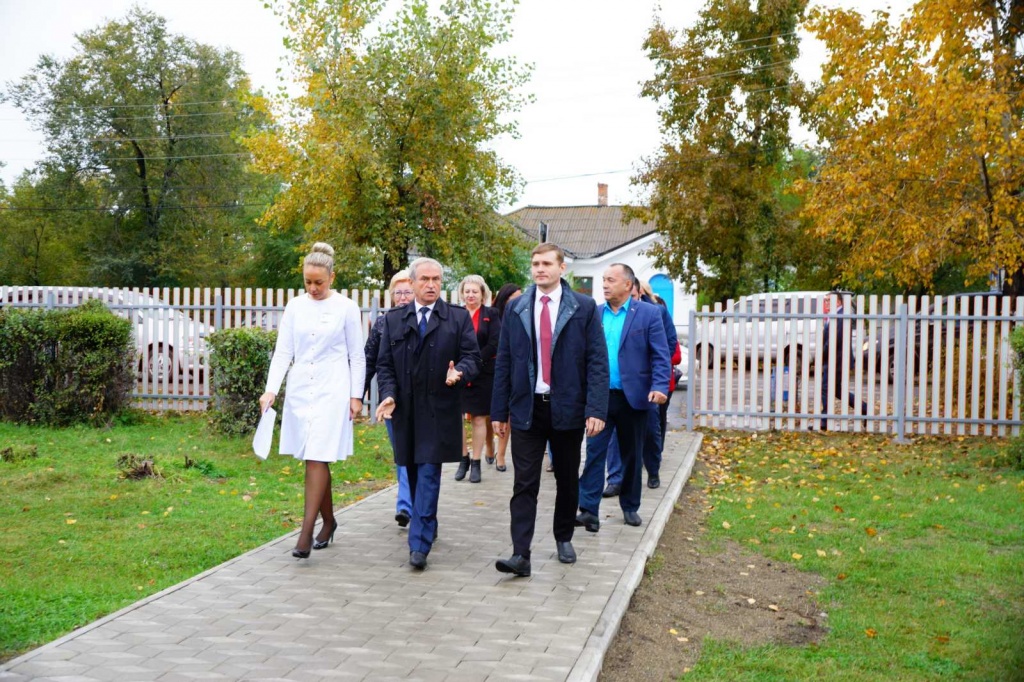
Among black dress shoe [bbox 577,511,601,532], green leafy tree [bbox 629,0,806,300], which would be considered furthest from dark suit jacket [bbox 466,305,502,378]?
green leafy tree [bbox 629,0,806,300]

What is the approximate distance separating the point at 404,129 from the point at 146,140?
85.0 ft

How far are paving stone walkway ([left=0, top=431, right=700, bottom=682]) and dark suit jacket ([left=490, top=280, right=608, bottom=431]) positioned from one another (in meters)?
1.01

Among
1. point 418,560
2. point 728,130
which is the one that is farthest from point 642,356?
Answer: point 728,130

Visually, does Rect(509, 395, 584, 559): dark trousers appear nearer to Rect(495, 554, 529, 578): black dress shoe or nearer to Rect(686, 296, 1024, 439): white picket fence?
Rect(495, 554, 529, 578): black dress shoe

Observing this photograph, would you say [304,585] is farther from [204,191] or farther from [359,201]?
[204,191]

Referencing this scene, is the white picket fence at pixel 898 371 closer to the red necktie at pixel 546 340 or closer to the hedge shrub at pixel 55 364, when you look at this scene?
the red necktie at pixel 546 340

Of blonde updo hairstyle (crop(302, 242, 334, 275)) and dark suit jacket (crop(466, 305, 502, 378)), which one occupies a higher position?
blonde updo hairstyle (crop(302, 242, 334, 275))

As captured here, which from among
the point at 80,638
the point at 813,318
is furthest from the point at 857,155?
the point at 80,638

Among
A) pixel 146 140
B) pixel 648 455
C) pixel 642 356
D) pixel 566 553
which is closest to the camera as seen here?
pixel 566 553

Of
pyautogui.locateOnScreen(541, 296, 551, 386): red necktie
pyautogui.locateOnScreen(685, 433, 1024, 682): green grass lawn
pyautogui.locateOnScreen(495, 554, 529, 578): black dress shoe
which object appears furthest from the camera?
pyautogui.locateOnScreen(541, 296, 551, 386): red necktie

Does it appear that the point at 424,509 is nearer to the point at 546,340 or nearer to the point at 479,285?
the point at 546,340

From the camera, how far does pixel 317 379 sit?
6.71 m

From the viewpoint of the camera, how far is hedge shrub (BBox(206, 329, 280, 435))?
41.0 ft

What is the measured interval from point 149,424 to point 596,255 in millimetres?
37864
